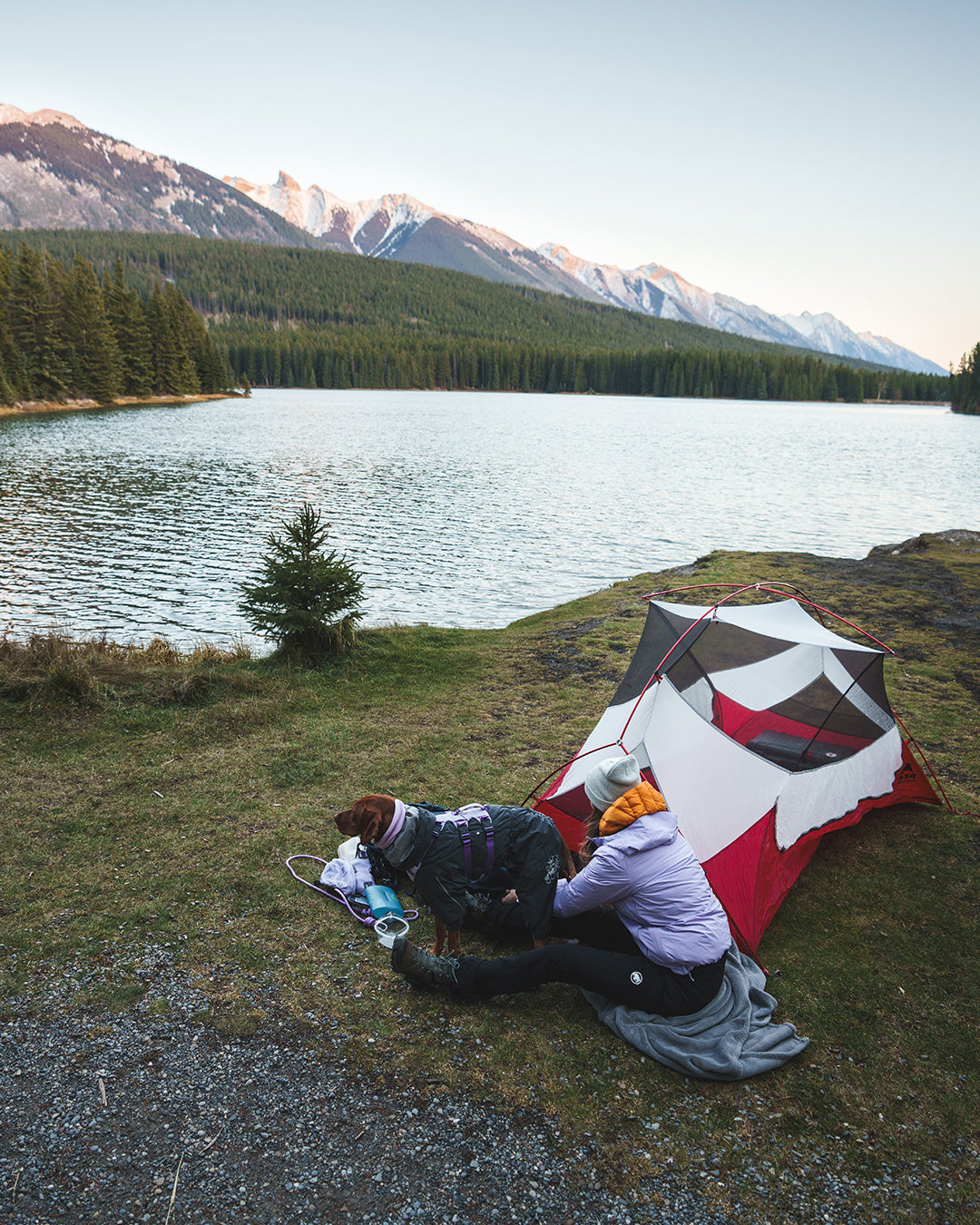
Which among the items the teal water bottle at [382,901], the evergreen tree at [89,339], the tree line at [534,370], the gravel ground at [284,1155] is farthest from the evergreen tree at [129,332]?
the gravel ground at [284,1155]

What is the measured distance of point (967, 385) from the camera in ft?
453

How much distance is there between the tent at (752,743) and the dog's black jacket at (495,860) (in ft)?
5.11

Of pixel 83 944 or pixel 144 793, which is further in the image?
pixel 144 793

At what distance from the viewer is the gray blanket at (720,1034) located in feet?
14.9

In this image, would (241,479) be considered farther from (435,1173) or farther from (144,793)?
(435,1173)

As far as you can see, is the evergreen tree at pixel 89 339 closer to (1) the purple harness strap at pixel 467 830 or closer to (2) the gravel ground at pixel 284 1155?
(1) the purple harness strap at pixel 467 830

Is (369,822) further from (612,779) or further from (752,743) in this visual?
(752,743)

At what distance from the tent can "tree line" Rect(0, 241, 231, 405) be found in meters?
73.4

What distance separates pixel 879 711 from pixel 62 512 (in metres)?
29.4

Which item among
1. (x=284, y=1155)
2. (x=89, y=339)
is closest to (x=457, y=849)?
(x=284, y=1155)

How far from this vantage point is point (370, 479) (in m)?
39.4

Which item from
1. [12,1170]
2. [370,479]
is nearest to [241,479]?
[370,479]

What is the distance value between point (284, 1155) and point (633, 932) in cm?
243

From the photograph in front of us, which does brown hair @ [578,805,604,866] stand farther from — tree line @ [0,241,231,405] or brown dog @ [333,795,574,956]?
tree line @ [0,241,231,405]
